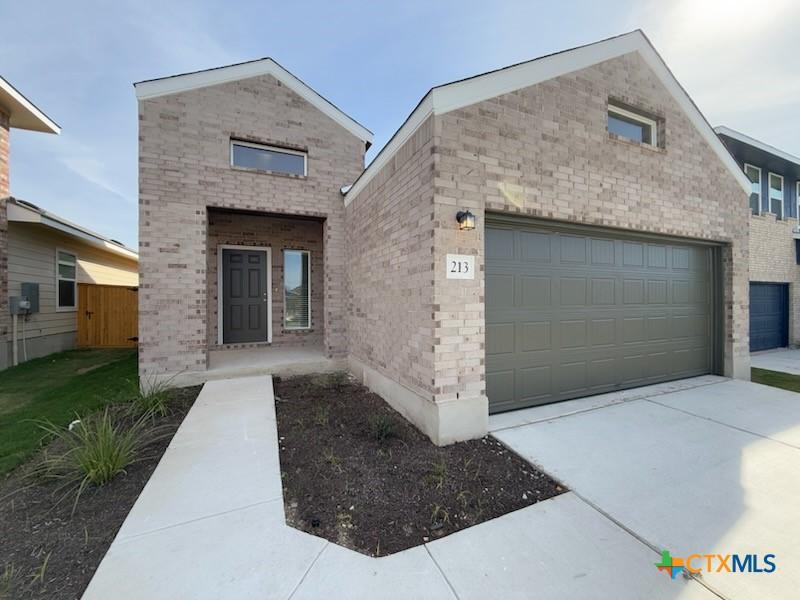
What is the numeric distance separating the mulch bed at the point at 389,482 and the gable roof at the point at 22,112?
30.9 feet

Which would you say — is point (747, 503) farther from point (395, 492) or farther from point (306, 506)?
point (306, 506)

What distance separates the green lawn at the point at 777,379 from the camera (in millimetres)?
5549

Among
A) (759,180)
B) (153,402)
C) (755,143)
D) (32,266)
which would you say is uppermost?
(755,143)

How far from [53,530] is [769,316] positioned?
15459 mm

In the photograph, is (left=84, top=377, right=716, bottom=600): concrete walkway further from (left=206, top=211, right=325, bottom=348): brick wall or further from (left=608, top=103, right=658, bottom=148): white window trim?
(left=608, top=103, right=658, bottom=148): white window trim

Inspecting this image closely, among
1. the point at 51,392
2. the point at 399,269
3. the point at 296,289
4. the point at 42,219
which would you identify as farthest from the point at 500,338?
the point at 42,219

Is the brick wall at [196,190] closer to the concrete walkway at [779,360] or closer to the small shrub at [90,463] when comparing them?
the small shrub at [90,463]

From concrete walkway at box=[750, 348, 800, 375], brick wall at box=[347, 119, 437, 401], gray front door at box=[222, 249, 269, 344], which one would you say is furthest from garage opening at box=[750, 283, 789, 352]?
gray front door at box=[222, 249, 269, 344]

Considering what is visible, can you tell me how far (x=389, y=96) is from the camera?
8.73 meters

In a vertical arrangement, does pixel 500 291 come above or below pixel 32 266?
below

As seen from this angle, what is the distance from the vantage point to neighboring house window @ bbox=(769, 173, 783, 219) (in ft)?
33.2

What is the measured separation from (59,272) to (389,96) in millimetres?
10602

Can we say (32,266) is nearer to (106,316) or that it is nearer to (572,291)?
(106,316)

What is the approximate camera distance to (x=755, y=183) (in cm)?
977
